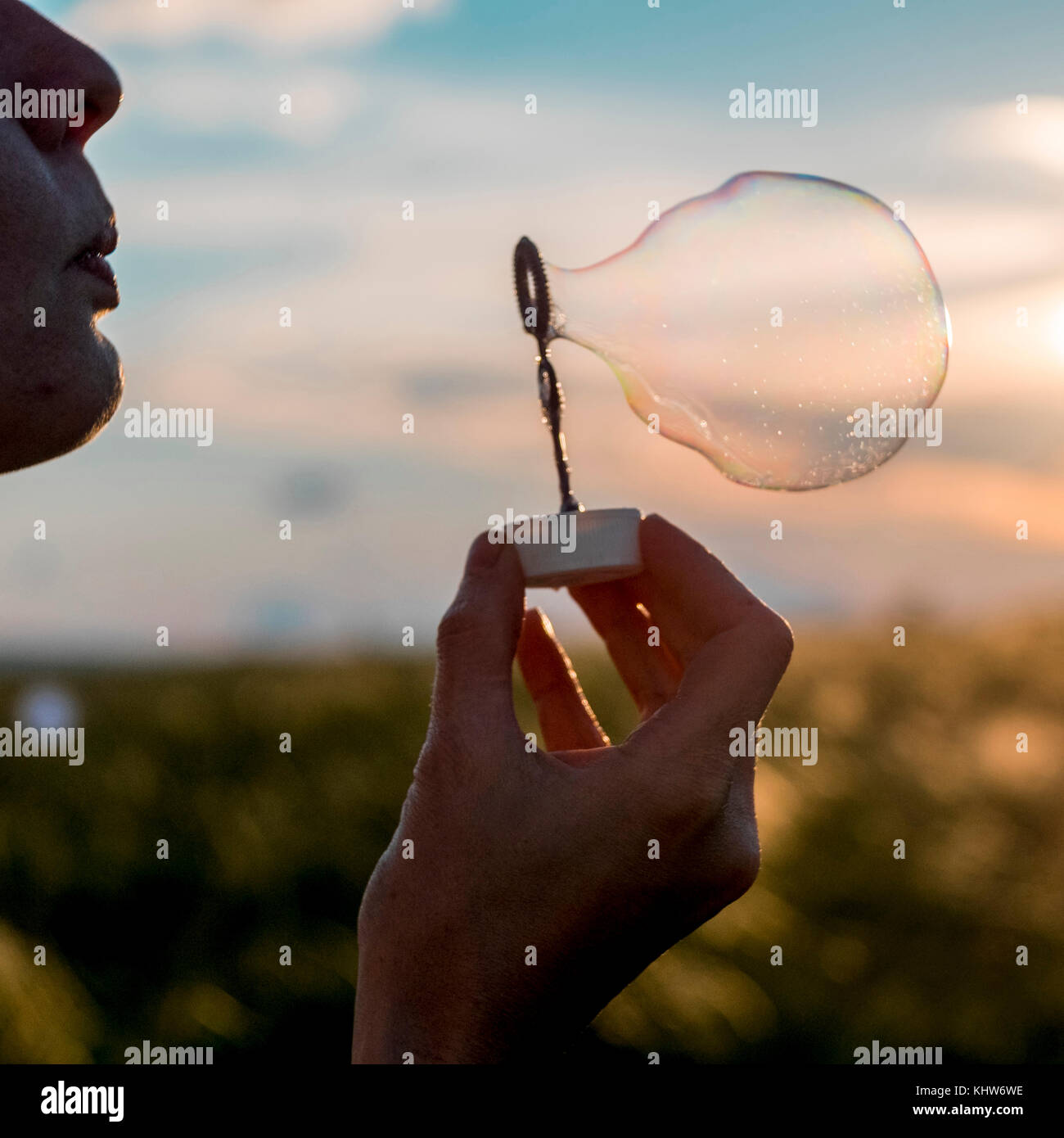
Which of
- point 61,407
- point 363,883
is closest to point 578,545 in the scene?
point 61,407

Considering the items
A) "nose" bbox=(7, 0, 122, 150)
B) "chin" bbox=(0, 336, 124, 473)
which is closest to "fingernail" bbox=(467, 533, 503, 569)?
"chin" bbox=(0, 336, 124, 473)

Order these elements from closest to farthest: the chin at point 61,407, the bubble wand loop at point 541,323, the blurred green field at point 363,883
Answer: the chin at point 61,407, the bubble wand loop at point 541,323, the blurred green field at point 363,883

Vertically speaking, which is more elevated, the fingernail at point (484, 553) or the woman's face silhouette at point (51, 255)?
the woman's face silhouette at point (51, 255)

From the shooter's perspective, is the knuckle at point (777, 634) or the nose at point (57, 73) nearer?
the knuckle at point (777, 634)

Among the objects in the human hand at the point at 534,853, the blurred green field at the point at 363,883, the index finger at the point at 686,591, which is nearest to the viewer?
the human hand at the point at 534,853

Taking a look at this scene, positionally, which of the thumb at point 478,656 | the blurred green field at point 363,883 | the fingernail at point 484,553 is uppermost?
the fingernail at point 484,553

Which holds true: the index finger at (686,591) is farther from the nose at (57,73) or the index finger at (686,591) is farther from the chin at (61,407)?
the nose at (57,73)

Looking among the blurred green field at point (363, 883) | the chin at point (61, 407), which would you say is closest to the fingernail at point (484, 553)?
the chin at point (61, 407)
